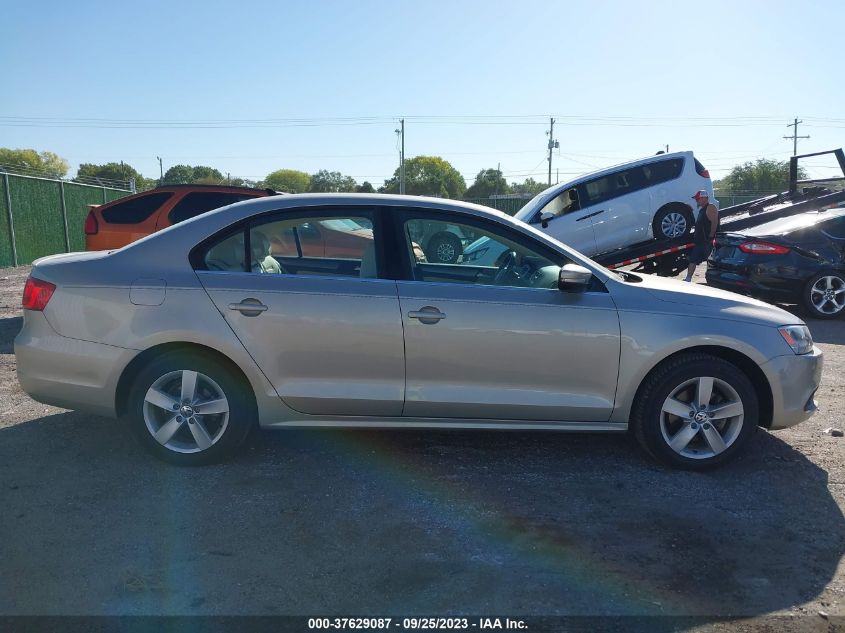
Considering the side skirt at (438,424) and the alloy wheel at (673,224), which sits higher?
the alloy wheel at (673,224)

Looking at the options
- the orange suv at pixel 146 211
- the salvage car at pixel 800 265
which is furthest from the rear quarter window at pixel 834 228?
the orange suv at pixel 146 211

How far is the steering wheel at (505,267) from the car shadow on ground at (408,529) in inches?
45.4

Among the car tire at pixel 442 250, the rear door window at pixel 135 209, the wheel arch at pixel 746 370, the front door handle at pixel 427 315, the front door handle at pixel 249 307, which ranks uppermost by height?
the rear door window at pixel 135 209

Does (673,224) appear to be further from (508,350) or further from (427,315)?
(427,315)

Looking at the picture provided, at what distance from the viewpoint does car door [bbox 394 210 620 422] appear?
4082mm

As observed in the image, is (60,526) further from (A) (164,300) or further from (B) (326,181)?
(B) (326,181)

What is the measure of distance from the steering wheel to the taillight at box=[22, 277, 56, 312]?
8.82 feet

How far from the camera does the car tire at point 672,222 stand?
12.1 m

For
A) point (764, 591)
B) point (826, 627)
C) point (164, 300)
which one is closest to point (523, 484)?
point (764, 591)

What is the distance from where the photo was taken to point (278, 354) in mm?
4109

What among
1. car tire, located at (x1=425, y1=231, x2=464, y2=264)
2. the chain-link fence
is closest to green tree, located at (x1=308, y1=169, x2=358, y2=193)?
the chain-link fence

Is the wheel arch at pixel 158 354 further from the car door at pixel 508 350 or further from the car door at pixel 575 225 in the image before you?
the car door at pixel 575 225

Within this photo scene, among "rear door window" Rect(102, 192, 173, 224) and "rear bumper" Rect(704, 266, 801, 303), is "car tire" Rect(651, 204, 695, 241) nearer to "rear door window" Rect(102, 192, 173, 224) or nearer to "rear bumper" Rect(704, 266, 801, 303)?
"rear bumper" Rect(704, 266, 801, 303)

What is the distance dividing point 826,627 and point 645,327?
184 cm
